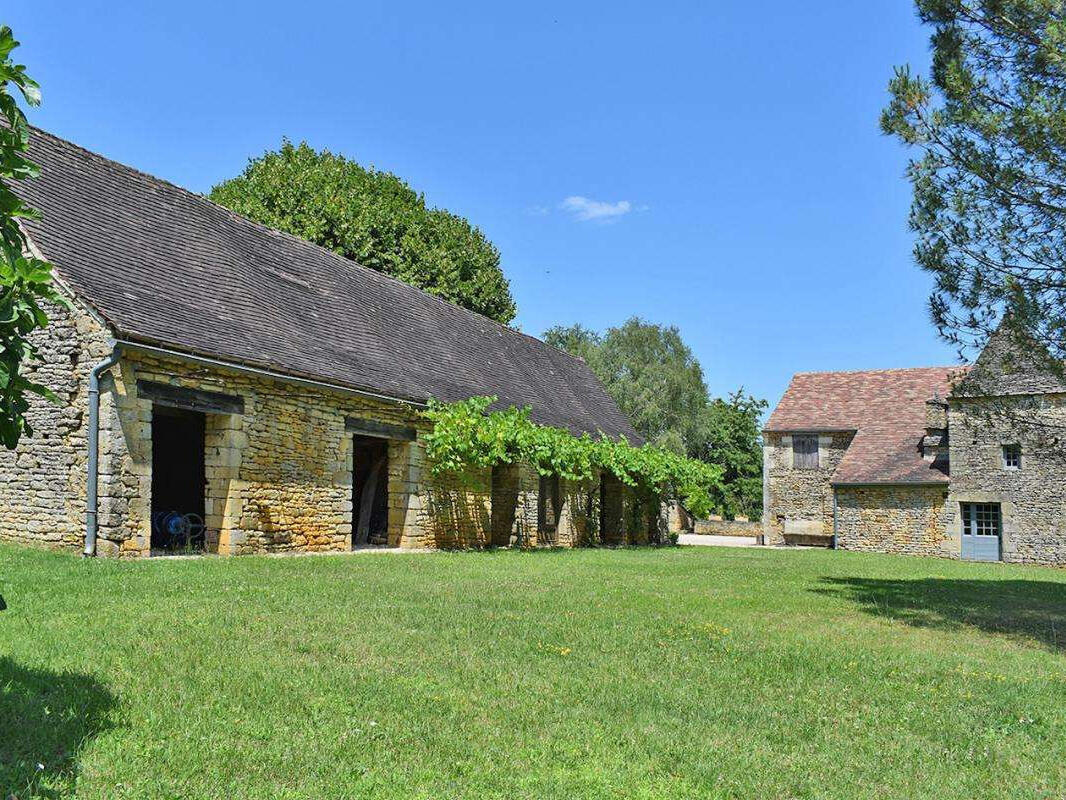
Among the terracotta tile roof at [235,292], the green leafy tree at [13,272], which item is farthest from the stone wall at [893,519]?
the green leafy tree at [13,272]

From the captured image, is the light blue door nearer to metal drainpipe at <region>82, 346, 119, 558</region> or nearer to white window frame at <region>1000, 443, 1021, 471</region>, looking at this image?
white window frame at <region>1000, 443, 1021, 471</region>

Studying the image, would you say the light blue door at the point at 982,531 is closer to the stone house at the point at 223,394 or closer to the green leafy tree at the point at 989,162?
the stone house at the point at 223,394

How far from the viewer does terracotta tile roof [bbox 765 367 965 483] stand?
28.6 metres

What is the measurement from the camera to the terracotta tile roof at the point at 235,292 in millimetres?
11949

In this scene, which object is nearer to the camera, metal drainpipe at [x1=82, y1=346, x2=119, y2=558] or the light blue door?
metal drainpipe at [x1=82, y1=346, x2=119, y2=558]

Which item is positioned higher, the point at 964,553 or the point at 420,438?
the point at 420,438

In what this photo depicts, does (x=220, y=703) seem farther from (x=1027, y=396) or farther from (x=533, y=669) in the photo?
(x=1027, y=396)

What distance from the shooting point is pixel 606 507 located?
924 inches

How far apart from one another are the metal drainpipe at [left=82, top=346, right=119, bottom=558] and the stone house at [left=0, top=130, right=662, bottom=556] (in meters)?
0.02

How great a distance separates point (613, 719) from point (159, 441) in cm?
1302

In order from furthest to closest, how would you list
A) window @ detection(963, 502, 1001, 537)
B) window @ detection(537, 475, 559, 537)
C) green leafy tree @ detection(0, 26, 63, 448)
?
window @ detection(963, 502, 1001, 537), window @ detection(537, 475, 559, 537), green leafy tree @ detection(0, 26, 63, 448)

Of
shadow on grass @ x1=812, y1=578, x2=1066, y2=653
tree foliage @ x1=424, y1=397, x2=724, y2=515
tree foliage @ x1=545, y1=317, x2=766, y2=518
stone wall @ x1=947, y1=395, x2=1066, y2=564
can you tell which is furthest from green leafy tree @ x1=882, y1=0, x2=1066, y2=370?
tree foliage @ x1=545, y1=317, x2=766, y2=518

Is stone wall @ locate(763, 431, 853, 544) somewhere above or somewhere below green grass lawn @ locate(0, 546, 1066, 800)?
above

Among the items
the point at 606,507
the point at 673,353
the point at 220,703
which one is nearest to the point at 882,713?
the point at 220,703
